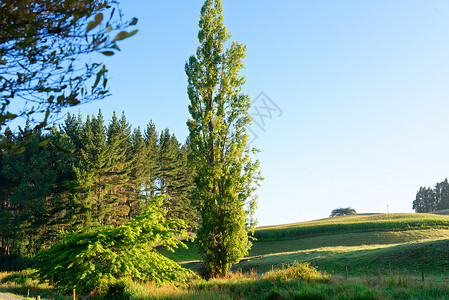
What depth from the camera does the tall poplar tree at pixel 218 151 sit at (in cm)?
1833

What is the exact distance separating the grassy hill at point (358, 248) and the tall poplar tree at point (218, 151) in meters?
1.63

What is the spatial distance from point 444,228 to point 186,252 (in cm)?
3745

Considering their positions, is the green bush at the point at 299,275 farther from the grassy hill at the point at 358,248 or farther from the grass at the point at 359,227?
the grass at the point at 359,227

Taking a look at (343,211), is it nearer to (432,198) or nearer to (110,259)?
(432,198)

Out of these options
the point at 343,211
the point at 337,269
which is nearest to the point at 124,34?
the point at 337,269

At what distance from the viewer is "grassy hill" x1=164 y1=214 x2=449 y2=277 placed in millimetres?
24391

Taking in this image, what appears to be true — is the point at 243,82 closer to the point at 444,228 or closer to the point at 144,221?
the point at 144,221

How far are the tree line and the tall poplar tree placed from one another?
115 metres

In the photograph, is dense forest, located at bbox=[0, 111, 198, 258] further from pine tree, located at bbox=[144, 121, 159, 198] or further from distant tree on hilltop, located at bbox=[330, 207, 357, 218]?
distant tree on hilltop, located at bbox=[330, 207, 357, 218]

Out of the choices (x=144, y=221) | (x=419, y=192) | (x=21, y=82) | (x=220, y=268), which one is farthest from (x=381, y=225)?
(x=419, y=192)

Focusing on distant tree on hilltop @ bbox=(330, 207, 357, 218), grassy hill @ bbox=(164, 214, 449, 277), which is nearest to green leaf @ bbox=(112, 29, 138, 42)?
grassy hill @ bbox=(164, 214, 449, 277)

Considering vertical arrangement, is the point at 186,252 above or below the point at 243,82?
below

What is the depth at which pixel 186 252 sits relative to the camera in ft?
178

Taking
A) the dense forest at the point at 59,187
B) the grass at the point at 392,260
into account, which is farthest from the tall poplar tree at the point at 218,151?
the dense forest at the point at 59,187
